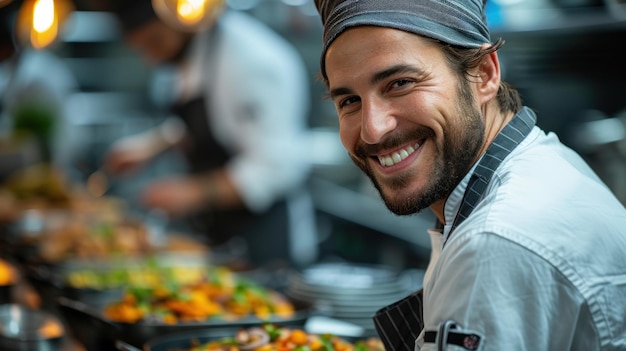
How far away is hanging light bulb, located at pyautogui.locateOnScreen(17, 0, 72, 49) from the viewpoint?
3549 mm

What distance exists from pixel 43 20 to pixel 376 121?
8.25 feet

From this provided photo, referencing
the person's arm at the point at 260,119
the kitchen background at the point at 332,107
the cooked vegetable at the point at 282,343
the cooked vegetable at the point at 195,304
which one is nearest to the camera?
the cooked vegetable at the point at 282,343

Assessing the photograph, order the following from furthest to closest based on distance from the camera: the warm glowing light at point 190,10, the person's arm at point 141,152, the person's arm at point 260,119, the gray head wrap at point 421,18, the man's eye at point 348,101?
the person's arm at point 141,152, the person's arm at point 260,119, the warm glowing light at point 190,10, the man's eye at point 348,101, the gray head wrap at point 421,18

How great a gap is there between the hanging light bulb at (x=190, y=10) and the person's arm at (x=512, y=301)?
221 centimetres

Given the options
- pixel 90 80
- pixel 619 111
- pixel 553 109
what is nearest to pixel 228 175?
pixel 553 109

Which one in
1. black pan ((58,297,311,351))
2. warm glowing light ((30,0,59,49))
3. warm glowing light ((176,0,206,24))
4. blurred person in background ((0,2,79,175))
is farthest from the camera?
blurred person in background ((0,2,79,175))

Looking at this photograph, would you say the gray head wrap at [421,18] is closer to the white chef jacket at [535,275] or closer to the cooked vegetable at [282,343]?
the white chef jacket at [535,275]

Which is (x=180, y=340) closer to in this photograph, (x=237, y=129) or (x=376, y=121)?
(x=376, y=121)

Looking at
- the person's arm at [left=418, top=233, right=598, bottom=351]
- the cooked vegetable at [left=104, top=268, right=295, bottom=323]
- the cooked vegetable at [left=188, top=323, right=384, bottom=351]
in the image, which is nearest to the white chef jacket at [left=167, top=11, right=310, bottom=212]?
the cooked vegetable at [left=104, top=268, right=295, bottom=323]

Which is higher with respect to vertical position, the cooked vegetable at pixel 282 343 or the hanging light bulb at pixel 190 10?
the hanging light bulb at pixel 190 10

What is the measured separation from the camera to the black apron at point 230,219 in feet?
15.6

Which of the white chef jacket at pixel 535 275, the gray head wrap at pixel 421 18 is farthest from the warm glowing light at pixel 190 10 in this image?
the white chef jacket at pixel 535 275

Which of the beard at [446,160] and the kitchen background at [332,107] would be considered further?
the kitchen background at [332,107]

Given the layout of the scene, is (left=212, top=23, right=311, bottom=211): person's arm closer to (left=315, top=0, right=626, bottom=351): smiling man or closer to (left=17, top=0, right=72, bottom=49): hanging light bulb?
(left=17, top=0, right=72, bottom=49): hanging light bulb
